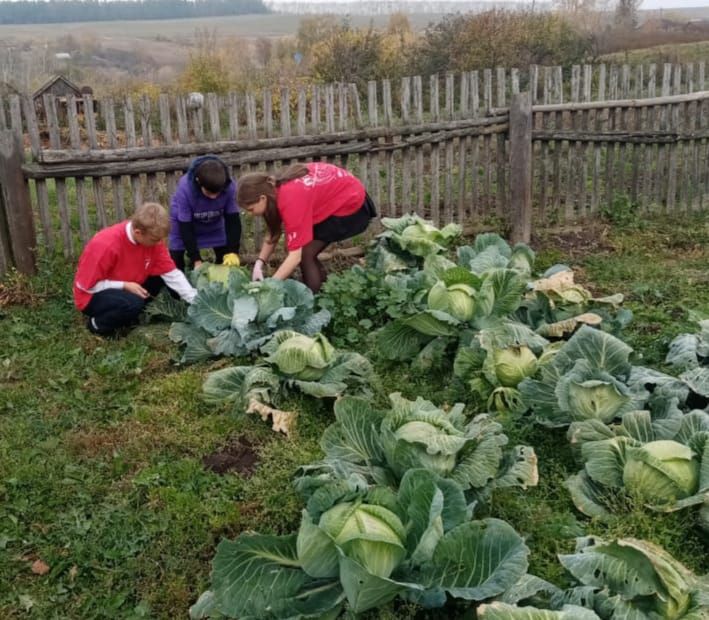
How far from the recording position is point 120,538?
11.1 feet

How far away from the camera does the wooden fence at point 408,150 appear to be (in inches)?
260

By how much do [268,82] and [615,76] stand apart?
39.8 feet

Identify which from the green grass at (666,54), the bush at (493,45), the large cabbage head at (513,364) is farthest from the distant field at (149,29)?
the large cabbage head at (513,364)

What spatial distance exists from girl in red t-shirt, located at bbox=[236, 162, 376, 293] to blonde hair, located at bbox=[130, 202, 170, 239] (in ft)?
1.91

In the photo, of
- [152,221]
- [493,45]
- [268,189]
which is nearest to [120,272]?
[152,221]

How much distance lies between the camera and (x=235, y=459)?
396cm

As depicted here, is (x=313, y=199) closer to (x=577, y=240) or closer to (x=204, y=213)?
(x=204, y=213)

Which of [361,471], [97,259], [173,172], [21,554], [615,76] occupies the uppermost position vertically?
[615,76]

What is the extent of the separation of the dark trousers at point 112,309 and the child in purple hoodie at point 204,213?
2.27 ft

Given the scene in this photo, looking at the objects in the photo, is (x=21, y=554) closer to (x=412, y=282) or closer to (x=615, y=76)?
(x=412, y=282)

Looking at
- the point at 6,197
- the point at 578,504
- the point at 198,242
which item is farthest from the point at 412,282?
the point at 6,197

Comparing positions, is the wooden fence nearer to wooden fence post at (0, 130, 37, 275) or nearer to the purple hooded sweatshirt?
wooden fence post at (0, 130, 37, 275)

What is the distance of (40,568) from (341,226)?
3.79 meters

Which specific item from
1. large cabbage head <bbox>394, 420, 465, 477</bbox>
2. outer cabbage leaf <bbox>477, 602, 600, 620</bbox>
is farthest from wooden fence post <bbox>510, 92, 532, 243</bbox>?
outer cabbage leaf <bbox>477, 602, 600, 620</bbox>
